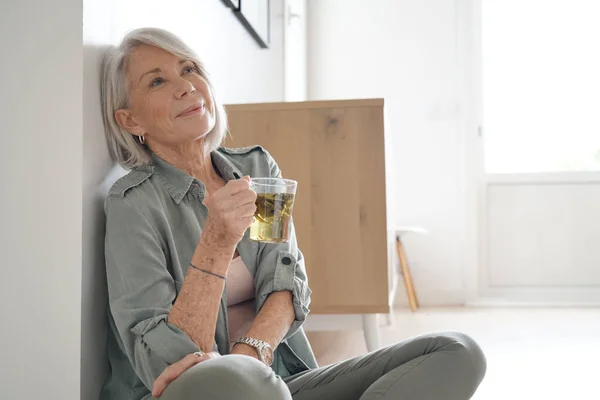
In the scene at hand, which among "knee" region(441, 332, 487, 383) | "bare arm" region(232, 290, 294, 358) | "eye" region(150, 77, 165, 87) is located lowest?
"knee" region(441, 332, 487, 383)

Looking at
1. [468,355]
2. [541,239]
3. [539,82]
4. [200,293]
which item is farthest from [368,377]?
[539,82]

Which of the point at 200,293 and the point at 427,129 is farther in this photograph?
the point at 427,129

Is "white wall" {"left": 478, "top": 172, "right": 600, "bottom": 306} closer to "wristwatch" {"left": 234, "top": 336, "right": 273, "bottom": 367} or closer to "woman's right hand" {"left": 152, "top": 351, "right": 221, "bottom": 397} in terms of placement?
"wristwatch" {"left": 234, "top": 336, "right": 273, "bottom": 367}

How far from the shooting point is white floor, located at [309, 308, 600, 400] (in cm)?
215

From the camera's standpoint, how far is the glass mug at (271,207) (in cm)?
99

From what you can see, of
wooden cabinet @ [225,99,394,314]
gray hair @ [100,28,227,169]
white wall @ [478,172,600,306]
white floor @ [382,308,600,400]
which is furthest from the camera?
white wall @ [478,172,600,306]

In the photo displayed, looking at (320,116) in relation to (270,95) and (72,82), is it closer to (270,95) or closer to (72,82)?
(72,82)

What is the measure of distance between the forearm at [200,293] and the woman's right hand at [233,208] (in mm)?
31

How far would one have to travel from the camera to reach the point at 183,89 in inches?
47.8

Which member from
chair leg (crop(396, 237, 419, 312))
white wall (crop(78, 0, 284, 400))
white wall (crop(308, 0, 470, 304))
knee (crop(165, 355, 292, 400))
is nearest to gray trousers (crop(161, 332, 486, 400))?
knee (crop(165, 355, 292, 400))

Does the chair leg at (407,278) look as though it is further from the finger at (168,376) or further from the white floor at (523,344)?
the finger at (168,376)

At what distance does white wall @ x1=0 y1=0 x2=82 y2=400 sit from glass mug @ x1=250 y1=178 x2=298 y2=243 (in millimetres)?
305

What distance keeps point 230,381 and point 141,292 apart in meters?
0.25

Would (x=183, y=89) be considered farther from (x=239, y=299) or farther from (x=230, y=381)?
(x=230, y=381)
